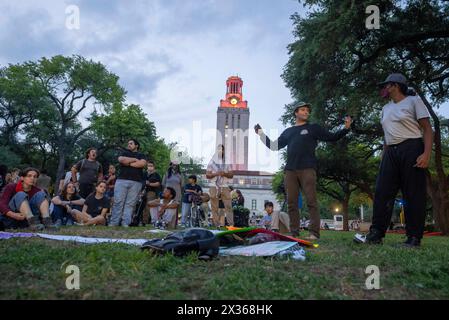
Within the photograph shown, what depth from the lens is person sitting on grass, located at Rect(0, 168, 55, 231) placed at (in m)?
6.39

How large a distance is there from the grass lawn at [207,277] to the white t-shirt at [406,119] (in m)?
2.02

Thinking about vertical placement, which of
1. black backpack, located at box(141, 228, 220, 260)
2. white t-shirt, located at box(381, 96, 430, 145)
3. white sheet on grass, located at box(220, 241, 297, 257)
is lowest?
white sheet on grass, located at box(220, 241, 297, 257)

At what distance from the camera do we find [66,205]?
9.61m

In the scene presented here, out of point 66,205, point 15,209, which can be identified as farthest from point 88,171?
point 15,209

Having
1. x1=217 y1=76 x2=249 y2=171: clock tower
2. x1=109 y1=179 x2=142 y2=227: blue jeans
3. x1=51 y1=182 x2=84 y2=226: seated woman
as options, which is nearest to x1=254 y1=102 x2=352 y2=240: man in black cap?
x1=109 y1=179 x2=142 y2=227: blue jeans

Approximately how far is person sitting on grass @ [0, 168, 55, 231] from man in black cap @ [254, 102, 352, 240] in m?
4.37

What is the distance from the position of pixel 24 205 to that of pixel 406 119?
638 cm

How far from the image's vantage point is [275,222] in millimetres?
10023

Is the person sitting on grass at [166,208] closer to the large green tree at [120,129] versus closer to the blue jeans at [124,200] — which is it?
the blue jeans at [124,200]

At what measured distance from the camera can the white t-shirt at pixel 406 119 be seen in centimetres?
486

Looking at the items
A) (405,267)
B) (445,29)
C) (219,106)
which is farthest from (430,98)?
(219,106)

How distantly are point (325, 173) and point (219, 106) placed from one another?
83463mm

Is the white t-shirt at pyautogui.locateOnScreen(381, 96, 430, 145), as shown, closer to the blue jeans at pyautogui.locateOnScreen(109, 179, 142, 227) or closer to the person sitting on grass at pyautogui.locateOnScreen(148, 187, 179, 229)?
the blue jeans at pyautogui.locateOnScreen(109, 179, 142, 227)

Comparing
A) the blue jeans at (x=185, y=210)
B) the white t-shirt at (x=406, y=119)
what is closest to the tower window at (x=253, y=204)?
the blue jeans at (x=185, y=210)
